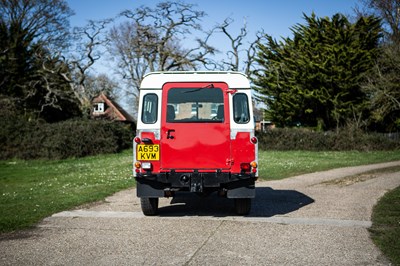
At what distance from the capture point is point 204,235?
23.1ft

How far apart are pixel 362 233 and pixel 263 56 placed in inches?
1555

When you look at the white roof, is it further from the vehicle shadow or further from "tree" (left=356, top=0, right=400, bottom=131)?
"tree" (left=356, top=0, right=400, bottom=131)

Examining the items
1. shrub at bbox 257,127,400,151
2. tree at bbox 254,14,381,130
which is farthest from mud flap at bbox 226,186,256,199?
tree at bbox 254,14,381,130

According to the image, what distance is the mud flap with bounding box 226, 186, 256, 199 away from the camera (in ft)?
27.4

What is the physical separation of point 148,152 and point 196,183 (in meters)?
1.13

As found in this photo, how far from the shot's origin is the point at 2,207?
9.91 meters

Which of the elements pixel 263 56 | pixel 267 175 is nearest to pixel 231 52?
pixel 263 56

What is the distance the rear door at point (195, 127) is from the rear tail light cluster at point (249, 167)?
270 millimetres

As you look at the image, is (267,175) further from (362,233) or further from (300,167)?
(362,233)

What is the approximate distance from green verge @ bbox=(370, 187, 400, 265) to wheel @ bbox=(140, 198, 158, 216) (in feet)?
13.6

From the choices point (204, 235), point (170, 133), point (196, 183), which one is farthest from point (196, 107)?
point (204, 235)

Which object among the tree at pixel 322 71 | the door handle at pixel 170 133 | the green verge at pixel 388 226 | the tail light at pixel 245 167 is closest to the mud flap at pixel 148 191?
the door handle at pixel 170 133

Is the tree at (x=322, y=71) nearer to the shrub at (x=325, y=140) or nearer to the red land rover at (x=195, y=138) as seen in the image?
the shrub at (x=325, y=140)

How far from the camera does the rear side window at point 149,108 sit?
8.66 metres
